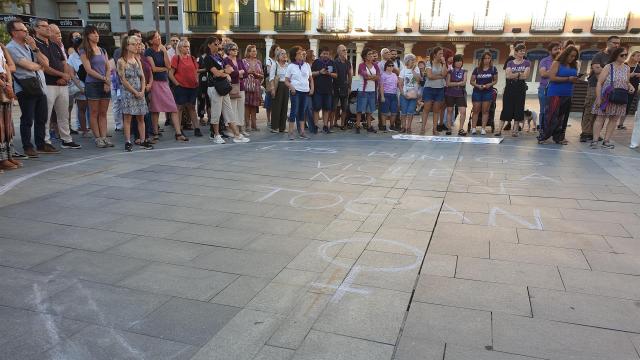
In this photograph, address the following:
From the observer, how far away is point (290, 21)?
102 ft

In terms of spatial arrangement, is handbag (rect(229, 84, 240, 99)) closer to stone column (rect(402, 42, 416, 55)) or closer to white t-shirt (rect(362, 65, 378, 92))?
white t-shirt (rect(362, 65, 378, 92))

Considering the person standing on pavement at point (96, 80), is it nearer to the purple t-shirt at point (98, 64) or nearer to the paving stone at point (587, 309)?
the purple t-shirt at point (98, 64)

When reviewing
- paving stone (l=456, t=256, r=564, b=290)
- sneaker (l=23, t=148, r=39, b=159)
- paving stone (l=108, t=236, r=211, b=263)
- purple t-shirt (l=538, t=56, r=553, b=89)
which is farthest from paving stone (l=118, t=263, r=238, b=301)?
purple t-shirt (l=538, t=56, r=553, b=89)

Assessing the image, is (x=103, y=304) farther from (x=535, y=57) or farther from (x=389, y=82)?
(x=535, y=57)

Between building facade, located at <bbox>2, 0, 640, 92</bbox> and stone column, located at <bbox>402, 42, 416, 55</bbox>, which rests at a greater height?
building facade, located at <bbox>2, 0, 640, 92</bbox>

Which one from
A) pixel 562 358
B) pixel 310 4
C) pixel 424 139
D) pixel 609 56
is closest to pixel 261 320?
pixel 562 358

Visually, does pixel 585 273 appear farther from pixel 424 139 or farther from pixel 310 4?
pixel 310 4

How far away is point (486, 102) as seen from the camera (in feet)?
31.0

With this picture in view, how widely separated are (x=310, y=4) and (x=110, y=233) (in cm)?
2963

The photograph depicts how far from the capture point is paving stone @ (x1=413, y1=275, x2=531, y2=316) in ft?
8.87

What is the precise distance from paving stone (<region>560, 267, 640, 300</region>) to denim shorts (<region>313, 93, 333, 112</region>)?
698cm

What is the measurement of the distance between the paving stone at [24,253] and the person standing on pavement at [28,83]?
3595 mm

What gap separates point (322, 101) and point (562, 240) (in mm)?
6613

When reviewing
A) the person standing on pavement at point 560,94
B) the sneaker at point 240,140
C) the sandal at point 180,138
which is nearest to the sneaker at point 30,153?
the sandal at point 180,138
